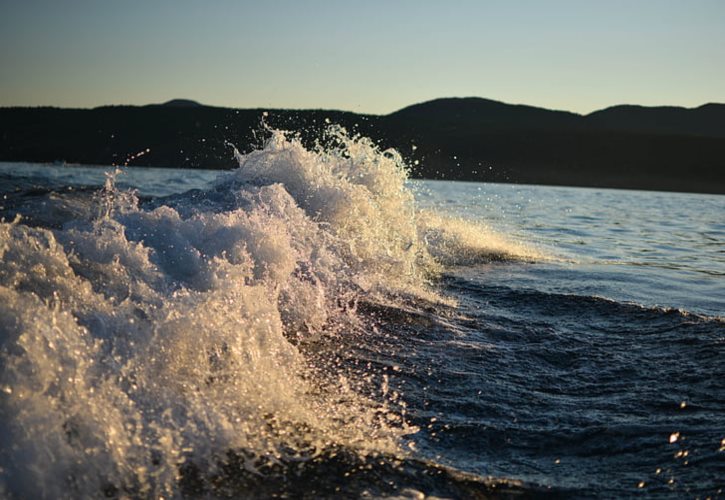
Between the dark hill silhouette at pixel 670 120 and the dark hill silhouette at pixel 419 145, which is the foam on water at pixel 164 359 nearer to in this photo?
the dark hill silhouette at pixel 419 145

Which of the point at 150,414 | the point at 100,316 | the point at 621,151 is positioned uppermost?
the point at 621,151

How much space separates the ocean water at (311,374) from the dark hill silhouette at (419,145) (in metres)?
44.1

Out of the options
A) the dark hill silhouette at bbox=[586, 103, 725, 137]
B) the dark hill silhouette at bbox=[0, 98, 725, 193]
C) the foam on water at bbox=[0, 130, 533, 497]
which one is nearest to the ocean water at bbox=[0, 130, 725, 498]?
the foam on water at bbox=[0, 130, 533, 497]

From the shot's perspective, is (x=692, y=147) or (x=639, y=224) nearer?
(x=639, y=224)

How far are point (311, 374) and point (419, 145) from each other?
6702cm

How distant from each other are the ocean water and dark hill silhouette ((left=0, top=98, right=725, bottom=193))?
4406 cm

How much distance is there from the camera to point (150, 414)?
9.83ft

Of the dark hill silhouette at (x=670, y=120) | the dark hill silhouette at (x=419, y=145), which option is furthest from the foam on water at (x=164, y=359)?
the dark hill silhouette at (x=670, y=120)

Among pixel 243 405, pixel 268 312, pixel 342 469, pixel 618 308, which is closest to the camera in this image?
pixel 342 469

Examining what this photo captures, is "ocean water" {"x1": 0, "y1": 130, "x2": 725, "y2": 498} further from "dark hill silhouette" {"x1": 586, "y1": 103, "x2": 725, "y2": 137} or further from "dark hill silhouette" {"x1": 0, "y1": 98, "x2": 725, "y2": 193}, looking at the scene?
"dark hill silhouette" {"x1": 586, "y1": 103, "x2": 725, "y2": 137}

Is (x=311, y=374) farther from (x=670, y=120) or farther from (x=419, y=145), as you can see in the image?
(x=670, y=120)

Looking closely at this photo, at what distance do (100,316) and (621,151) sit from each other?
64757 mm

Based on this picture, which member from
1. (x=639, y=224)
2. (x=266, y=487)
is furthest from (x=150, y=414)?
(x=639, y=224)

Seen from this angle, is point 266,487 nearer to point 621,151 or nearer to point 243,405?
point 243,405
